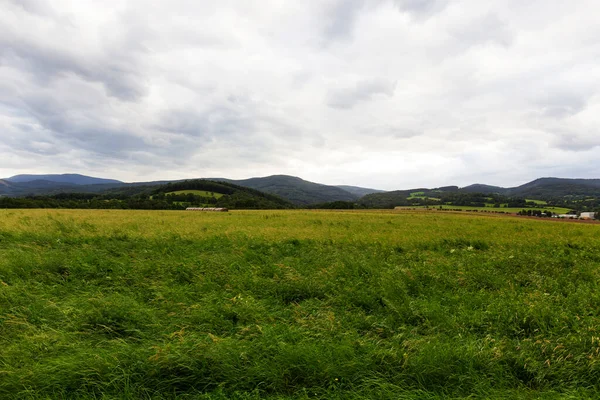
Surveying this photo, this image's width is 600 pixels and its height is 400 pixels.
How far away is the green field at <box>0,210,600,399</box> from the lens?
372cm

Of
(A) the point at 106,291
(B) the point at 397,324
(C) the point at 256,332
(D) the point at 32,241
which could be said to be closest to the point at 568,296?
(B) the point at 397,324

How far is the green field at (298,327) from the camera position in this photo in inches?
146

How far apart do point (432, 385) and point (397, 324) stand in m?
1.73

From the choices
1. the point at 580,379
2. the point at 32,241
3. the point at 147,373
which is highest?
the point at 32,241

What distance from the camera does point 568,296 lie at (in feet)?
21.4

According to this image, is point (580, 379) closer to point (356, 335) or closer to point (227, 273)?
point (356, 335)

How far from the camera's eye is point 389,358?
4.20 meters

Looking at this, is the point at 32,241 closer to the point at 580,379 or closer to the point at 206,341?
the point at 206,341

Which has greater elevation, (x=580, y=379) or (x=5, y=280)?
(x=5, y=280)

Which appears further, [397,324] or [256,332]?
[397,324]

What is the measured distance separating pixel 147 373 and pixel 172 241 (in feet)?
32.6

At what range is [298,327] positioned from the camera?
5152 mm

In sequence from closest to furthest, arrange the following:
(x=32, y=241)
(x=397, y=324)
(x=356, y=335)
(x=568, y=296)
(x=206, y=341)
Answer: (x=206, y=341)
(x=356, y=335)
(x=397, y=324)
(x=568, y=296)
(x=32, y=241)

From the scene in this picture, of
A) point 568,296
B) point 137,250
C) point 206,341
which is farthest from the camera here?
point 137,250
